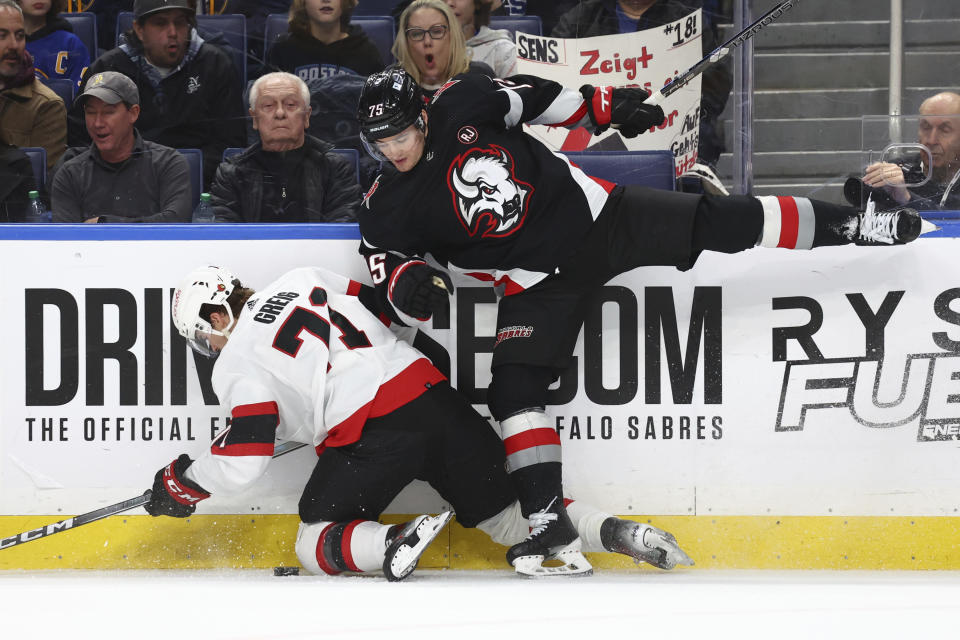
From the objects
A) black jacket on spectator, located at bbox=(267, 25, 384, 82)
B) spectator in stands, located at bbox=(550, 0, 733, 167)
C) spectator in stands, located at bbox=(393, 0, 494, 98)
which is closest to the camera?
spectator in stands, located at bbox=(550, 0, 733, 167)

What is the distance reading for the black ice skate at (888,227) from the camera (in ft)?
8.55

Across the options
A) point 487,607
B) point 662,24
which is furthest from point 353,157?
point 487,607

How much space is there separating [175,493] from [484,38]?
5.82 feet

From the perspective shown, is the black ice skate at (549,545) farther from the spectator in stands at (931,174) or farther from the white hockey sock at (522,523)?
the spectator in stands at (931,174)

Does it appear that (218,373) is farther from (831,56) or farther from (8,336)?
(831,56)

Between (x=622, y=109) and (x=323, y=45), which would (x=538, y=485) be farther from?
→ (x=323, y=45)

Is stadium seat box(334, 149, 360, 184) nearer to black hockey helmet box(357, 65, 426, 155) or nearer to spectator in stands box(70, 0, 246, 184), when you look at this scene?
spectator in stands box(70, 0, 246, 184)

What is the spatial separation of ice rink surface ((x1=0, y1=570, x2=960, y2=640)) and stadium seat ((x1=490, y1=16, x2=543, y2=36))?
1776 millimetres

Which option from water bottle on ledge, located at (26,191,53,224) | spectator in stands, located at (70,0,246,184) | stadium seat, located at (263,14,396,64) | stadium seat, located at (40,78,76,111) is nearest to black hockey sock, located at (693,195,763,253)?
stadium seat, located at (263,14,396,64)

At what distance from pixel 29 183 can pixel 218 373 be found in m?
0.90

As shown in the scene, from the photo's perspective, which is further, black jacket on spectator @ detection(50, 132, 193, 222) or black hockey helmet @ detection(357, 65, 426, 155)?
black jacket on spectator @ detection(50, 132, 193, 222)

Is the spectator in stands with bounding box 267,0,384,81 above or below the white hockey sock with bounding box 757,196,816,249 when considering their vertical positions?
above

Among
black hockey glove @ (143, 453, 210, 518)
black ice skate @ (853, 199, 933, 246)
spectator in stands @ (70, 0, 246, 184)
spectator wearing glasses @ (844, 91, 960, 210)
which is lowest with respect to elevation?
black hockey glove @ (143, 453, 210, 518)

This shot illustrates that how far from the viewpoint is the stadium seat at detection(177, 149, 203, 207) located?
3041 millimetres
